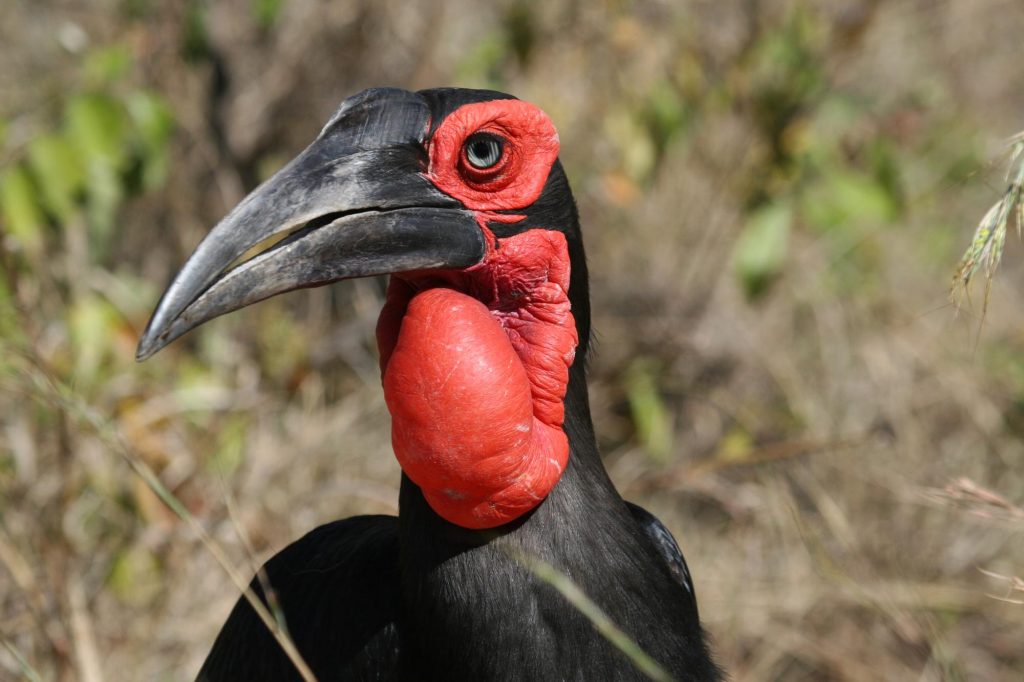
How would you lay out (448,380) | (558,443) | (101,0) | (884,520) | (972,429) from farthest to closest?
(101,0) → (972,429) → (884,520) → (558,443) → (448,380)

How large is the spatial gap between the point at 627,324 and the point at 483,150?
8.76 ft

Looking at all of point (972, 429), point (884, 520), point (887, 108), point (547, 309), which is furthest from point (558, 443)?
point (887, 108)

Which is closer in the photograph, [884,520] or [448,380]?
[448,380]

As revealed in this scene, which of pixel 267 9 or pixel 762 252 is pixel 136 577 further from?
pixel 762 252

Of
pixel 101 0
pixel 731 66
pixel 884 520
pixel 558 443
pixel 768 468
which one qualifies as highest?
pixel 101 0

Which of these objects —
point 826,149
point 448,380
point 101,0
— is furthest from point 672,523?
point 101,0

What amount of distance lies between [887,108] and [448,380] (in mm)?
4272

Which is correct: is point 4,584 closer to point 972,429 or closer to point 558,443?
point 558,443

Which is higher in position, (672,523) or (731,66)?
(731,66)

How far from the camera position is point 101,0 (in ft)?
17.7

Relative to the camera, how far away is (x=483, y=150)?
1.88m

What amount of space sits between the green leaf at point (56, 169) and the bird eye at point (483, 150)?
1.46m

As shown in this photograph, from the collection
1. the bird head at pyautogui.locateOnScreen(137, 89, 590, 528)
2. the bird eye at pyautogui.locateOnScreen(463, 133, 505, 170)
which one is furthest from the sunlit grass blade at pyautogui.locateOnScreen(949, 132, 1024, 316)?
the bird eye at pyautogui.locateOnScreen(463, 133, 505, 170)

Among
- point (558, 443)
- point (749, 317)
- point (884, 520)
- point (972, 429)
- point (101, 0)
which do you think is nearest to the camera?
point (558, 443)
